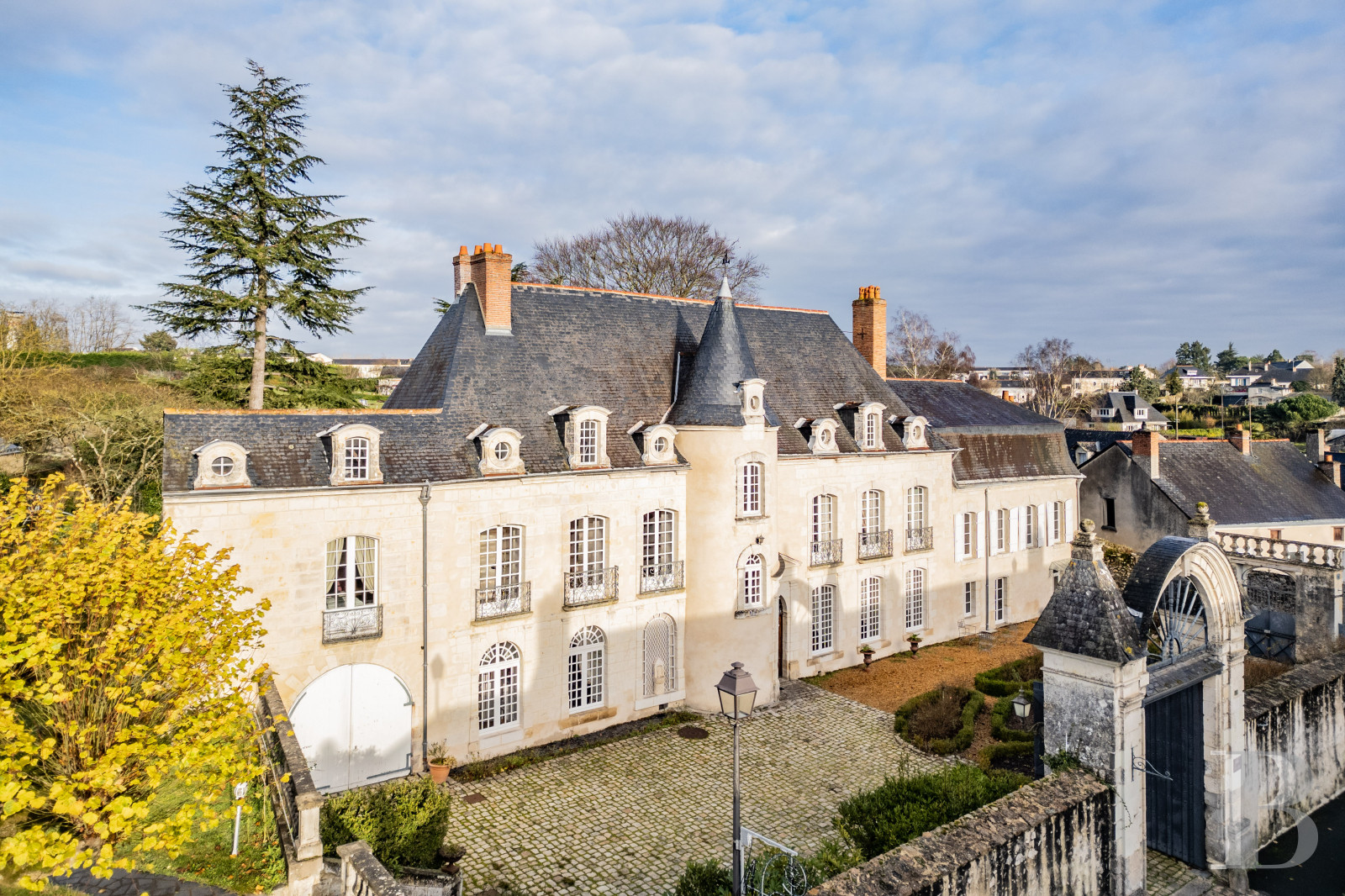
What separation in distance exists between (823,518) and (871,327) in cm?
828

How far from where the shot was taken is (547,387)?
20.1m

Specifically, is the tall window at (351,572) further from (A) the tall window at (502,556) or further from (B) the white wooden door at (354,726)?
(A) the tall window at (502,556)

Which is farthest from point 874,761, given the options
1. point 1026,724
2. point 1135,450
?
point 1135,450

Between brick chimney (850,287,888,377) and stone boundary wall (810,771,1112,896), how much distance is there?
19.4 m

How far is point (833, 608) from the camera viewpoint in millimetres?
23812

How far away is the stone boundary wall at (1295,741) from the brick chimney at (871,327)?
15779mm

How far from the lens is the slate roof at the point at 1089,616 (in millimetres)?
10008

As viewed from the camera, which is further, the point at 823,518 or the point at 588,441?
the point at 823,518

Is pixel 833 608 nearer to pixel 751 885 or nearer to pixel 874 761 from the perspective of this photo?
pixel 874 761

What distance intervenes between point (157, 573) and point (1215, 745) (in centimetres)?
1653

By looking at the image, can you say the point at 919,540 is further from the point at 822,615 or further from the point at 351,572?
the point at 351,572

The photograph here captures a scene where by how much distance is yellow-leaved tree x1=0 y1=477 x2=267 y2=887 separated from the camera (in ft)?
24.5

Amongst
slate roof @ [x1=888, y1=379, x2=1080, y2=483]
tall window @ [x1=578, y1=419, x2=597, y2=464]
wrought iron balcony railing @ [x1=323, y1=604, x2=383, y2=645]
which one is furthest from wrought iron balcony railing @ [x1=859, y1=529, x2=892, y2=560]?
wrought iron balcony railing @ [x1=323, y1=604, x2=383, y2=645]

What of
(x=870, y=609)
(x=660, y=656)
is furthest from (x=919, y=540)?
(x=660, y=656)
